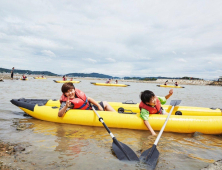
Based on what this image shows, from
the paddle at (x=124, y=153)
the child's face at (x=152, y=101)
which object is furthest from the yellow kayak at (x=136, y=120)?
the paddle at (x=124, y=153)

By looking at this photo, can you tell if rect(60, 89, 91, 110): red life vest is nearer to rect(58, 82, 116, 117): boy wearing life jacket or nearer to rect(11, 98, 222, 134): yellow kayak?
rect(58, 82, 116, 117): boy wearing life jacket

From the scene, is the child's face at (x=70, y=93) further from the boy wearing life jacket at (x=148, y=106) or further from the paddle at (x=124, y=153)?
the paddle at (x=124, y=153)

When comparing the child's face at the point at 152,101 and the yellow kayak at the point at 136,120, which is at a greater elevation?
the child's face at the point at 152,101

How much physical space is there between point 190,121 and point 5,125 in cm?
451

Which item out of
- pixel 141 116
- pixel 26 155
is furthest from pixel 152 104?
pixel 26 155

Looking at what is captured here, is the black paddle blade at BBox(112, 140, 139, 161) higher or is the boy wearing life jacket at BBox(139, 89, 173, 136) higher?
the boy wearing life jacket at BBox(139, 89, 173, 136)

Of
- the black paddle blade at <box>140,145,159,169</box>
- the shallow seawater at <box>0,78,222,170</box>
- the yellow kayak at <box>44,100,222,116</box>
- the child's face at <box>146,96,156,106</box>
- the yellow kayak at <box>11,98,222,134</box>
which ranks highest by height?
the child's face at <box>146,96,156,106</box>

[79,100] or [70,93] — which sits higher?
[70,93]

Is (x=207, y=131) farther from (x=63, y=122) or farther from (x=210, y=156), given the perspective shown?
(x=63, y=122)

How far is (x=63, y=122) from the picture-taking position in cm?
445

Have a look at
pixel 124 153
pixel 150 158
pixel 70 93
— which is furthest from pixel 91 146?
pixel 70 93

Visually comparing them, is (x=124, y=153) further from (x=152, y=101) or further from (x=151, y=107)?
(x=151, y=107)

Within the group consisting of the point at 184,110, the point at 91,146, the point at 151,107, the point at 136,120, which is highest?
the point at 151,107

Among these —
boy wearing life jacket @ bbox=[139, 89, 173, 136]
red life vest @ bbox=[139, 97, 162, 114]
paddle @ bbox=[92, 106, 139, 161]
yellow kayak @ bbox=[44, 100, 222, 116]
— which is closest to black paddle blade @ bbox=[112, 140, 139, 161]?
paddle @ bbox=[92, 106, 139, 161]
